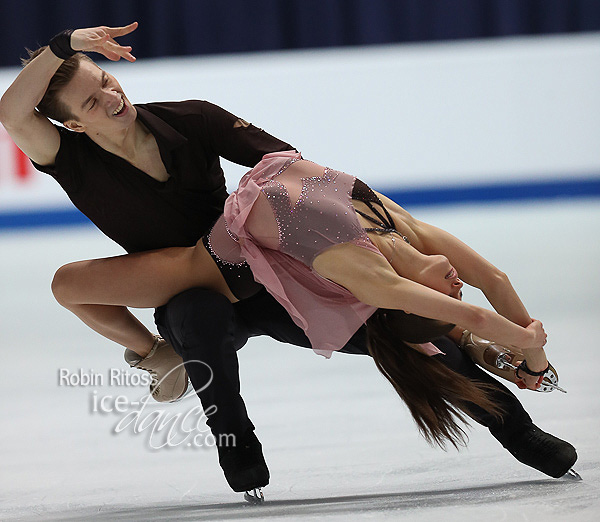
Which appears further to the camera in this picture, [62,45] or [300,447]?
[300,447]

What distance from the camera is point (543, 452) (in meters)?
1.84

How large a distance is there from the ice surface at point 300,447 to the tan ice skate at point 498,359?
197 mm

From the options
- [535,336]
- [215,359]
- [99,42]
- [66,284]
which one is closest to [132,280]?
[66,284]

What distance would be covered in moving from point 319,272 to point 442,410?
0.42 metres

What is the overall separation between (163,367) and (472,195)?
3.74 meters

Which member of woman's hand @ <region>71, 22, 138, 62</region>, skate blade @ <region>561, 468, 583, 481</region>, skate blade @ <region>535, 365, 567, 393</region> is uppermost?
woman's hand @ <region>71, 22, 138, 62</region>

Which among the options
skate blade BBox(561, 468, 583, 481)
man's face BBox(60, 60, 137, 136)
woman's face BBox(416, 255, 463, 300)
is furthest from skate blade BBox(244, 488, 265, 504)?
man's face BBox(60, 60, 137, 136)

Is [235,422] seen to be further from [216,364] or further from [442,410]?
[442,410]

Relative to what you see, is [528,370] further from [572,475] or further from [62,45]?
[62,45]

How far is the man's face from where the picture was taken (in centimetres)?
181

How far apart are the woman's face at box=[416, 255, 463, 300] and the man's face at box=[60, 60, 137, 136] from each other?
71cm

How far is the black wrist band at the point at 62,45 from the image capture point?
1711 mm

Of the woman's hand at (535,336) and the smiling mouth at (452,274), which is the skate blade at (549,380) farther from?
the smiling mouth at (452,274)

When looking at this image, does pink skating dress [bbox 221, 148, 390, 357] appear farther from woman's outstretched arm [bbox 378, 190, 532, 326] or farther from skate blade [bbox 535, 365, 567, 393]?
skate blade [bbox 535, 365, 567, 393]
